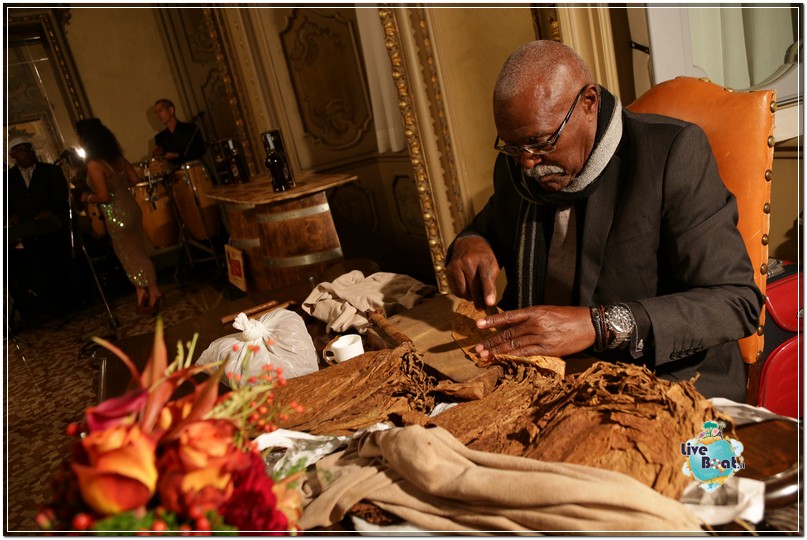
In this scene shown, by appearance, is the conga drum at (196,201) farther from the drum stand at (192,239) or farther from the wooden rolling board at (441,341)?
the wooden rolling board at (441,341)

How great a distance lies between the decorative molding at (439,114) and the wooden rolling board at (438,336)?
1.17m

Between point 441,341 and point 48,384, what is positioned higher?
point 441,341

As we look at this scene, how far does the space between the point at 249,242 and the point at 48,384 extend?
2.02m

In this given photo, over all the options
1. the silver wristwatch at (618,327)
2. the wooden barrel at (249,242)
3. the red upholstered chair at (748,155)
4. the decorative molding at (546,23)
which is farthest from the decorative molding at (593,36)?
the wooden barrel at (249,242)

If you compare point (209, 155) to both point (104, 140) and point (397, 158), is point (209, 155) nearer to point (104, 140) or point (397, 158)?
point (104, 140)

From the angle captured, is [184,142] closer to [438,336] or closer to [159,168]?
[159,168]

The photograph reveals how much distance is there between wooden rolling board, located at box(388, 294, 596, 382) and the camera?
4.11 ft

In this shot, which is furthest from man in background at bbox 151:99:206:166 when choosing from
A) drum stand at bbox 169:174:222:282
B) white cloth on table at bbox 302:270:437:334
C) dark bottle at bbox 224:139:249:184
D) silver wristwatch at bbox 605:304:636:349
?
silver wristwatch at bbox 605:304:636:349

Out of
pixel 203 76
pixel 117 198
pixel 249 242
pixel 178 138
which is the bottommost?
pixel 249 242

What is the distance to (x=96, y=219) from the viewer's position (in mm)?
6117

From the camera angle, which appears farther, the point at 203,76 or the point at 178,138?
the point at 203,76

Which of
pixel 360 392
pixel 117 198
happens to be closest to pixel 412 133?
pixel 360 392

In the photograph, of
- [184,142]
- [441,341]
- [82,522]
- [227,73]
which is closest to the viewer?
[82,522]

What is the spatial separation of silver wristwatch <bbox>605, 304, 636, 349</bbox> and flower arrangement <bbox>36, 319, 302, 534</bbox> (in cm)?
84
